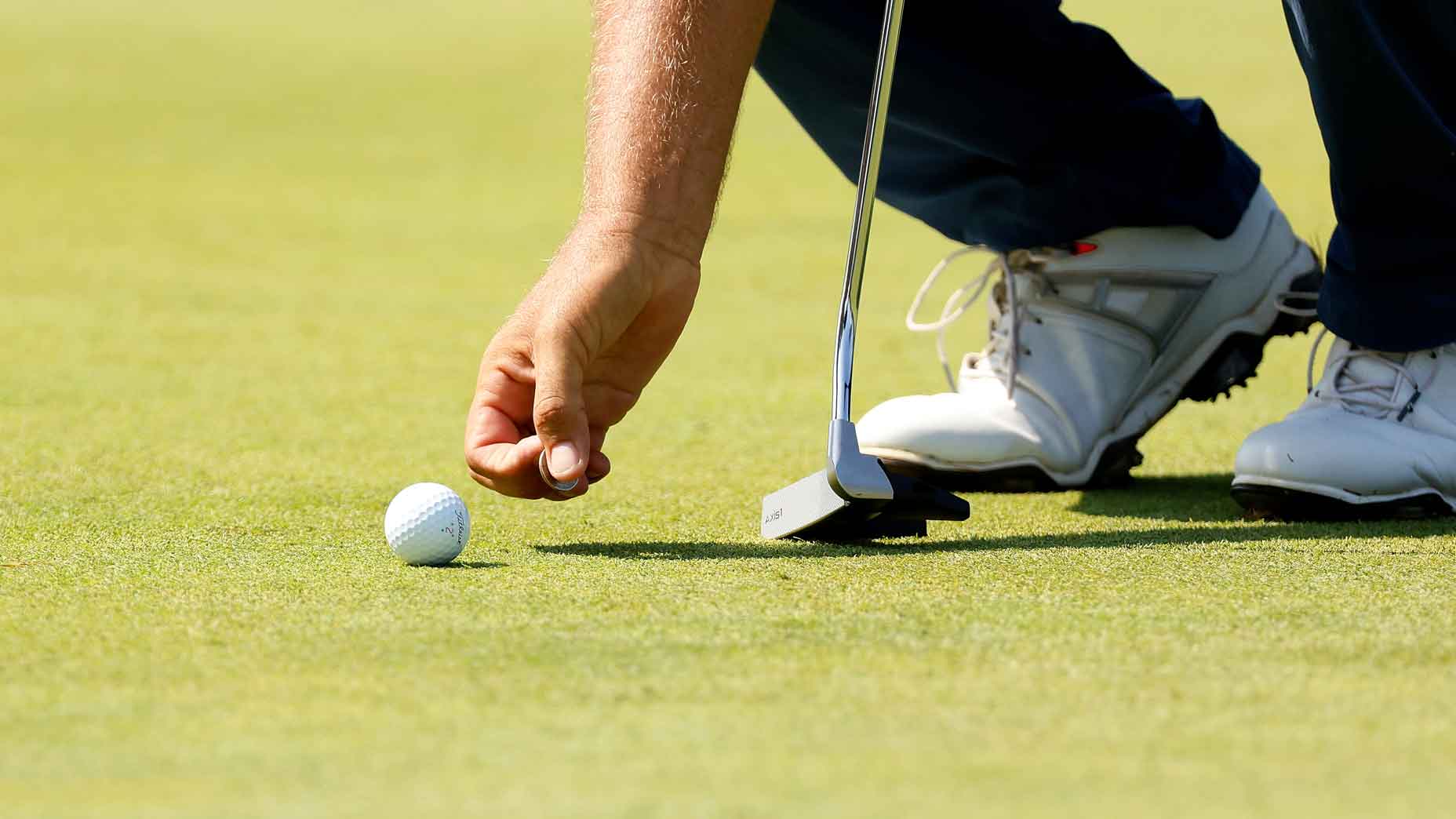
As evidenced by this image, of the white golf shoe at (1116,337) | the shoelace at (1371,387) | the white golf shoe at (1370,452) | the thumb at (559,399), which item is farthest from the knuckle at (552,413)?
the shoelace at (1371,387)

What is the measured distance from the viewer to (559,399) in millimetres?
1529

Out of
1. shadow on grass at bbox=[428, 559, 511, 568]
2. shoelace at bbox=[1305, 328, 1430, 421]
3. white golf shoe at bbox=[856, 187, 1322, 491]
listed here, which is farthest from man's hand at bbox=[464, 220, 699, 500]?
shoelace at bbox=[1305, 328, 1430, 421]

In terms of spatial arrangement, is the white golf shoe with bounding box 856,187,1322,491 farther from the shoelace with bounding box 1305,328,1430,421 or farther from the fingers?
the fingers

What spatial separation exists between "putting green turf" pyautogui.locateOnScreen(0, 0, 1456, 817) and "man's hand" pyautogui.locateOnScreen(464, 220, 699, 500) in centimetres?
9

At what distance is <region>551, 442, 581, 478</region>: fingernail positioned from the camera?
154cm

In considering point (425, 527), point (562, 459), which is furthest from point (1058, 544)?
point (425, 527)

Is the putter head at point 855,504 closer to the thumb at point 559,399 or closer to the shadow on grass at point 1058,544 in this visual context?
the shadow on grass at point 1058,544

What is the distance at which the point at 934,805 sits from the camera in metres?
0.80

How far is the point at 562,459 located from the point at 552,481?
0.09ft

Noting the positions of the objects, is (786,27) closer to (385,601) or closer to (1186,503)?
(1186,503)

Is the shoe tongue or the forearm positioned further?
the shoe tongue

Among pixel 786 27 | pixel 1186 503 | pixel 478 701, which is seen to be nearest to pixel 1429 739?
pixel 478 701

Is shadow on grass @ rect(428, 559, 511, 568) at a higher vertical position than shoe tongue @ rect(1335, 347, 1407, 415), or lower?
lower

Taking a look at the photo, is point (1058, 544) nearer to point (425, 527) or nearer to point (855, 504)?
point (855, 504)
